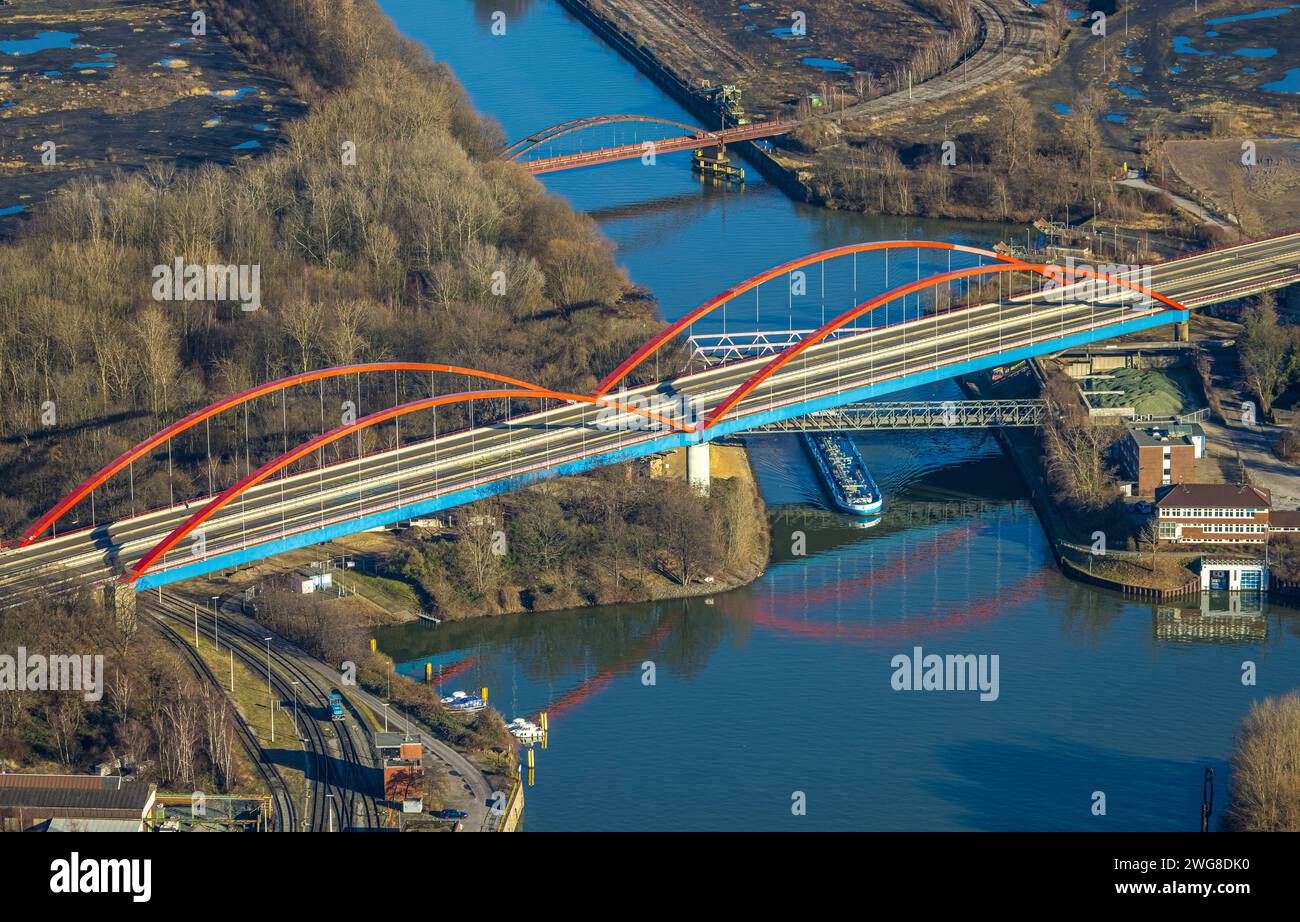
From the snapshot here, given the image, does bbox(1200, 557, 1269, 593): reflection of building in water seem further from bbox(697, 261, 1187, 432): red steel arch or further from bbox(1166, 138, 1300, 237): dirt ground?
bbox(1166, 138, 1300, 237): dirt ground

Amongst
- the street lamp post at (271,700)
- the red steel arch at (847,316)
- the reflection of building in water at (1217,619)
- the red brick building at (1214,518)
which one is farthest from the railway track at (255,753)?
the red brick building at (1214,518)

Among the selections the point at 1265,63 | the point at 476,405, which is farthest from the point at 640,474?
the point at 1265,63

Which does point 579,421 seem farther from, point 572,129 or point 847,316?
point 572,129

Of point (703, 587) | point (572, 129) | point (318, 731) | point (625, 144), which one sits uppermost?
point (572, 129)

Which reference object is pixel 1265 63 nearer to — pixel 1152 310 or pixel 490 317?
pixel 1152 310

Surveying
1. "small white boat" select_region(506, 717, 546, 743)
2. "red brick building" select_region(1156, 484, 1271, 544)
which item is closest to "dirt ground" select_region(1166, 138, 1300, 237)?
"red brick building" select_region(1156, 484, 1271, 544)

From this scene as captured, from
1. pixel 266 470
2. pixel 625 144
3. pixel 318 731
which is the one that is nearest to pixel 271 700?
pixel 318 731
